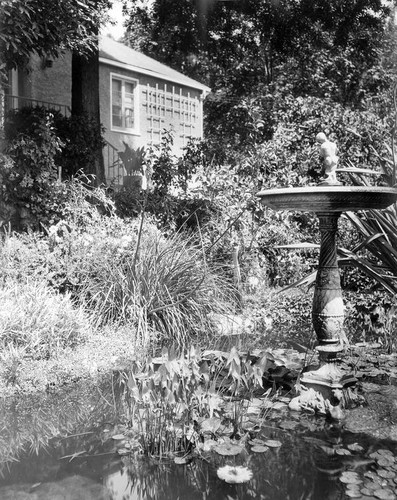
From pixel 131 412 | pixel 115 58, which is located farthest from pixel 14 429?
pixel 115 58

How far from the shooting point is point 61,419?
4496 millimetres

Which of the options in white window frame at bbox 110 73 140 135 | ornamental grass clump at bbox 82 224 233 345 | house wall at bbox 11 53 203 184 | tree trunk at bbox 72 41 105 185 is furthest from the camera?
white window frame at bbox 110 73 140 135

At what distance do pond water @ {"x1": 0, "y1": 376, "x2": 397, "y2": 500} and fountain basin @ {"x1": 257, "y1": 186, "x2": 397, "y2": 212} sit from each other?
1458 mm

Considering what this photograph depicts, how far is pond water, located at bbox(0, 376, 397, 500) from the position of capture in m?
3.20

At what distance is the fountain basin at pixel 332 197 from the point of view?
415 centimetres

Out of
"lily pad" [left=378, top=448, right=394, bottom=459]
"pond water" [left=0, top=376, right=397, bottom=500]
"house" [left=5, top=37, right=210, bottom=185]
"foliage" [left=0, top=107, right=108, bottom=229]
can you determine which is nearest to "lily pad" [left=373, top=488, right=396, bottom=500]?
"pond water" [left=0, top=376, right=397, bottom=500]

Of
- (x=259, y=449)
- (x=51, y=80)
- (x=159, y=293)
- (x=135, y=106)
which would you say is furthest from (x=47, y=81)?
(x=259, y=449)

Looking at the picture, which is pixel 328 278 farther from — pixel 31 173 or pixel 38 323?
pixel 31 173

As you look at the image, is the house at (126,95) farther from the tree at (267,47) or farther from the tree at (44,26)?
the tree at (44,26)

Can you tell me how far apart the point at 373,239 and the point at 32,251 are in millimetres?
4421

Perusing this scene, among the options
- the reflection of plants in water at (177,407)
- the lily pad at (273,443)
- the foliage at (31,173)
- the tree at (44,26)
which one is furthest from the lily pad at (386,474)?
the tree at (44,26)

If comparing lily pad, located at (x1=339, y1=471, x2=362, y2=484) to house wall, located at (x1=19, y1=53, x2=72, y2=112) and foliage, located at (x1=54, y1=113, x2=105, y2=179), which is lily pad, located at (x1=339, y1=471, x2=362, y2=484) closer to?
foliage, located at (x1=54, y1=113, x2=105, y2=179)

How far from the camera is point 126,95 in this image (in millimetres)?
19688

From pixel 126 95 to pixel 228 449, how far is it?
57.0 ft
